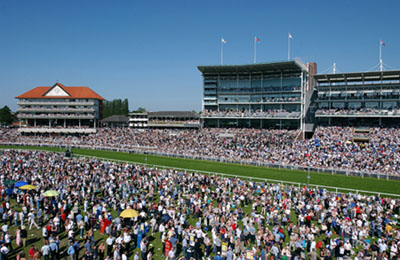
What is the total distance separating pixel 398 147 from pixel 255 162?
16818 mm

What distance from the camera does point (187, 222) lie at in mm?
15758

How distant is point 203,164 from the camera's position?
34844 millimetres

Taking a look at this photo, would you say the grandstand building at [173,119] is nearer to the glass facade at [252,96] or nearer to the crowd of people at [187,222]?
the glass facade at [252,96]

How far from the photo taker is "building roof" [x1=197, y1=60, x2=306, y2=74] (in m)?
50.5

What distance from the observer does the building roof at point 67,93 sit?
214ft

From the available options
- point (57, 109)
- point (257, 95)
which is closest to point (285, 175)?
point (257, 95)

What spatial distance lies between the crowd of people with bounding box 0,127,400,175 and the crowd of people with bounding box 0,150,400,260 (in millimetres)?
12944

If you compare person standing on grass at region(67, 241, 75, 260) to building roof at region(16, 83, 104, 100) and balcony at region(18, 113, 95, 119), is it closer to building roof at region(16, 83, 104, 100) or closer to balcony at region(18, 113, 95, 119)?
balcony at region(18, 113, 95, 119)

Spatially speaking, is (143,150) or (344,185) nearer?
(344,185)

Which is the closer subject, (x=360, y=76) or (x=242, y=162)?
(x=242, y=162)

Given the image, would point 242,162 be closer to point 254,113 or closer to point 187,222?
point 187,222

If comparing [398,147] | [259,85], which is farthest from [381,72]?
[259,85]

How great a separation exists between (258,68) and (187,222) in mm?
42879

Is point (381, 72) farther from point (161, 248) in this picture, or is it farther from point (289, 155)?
point (161, 248)
